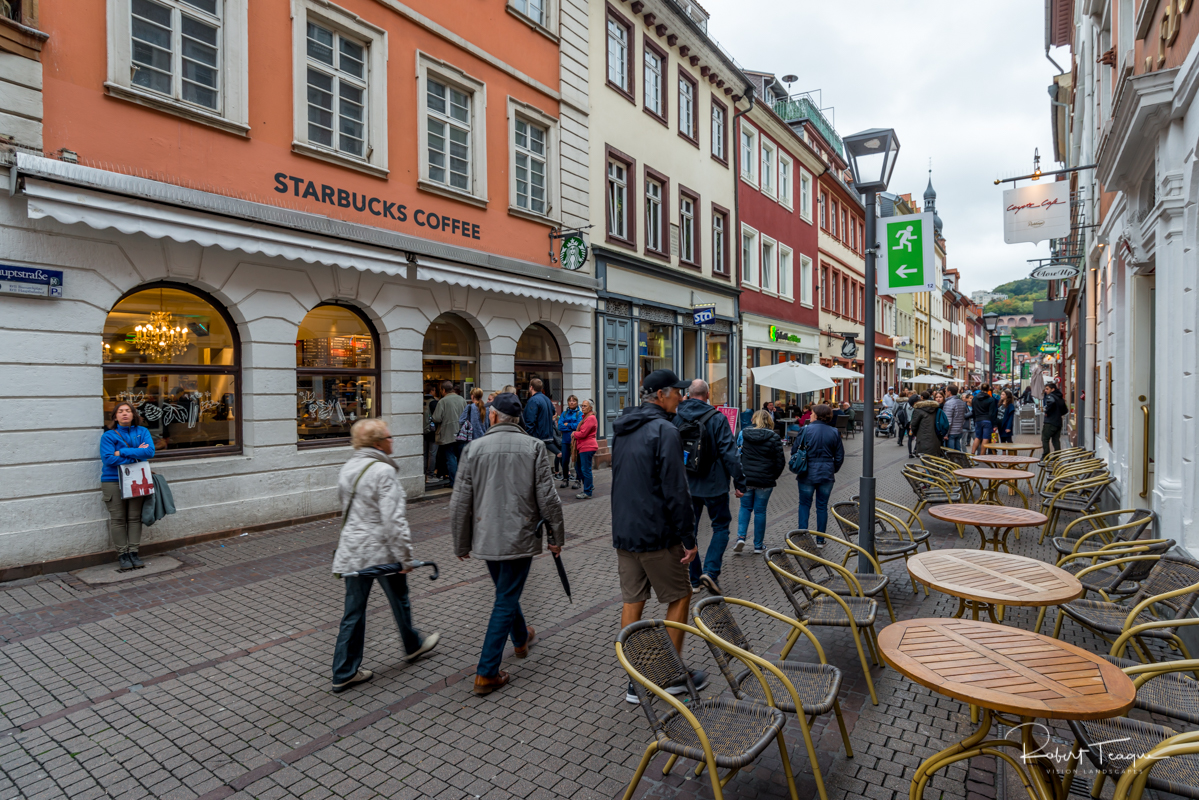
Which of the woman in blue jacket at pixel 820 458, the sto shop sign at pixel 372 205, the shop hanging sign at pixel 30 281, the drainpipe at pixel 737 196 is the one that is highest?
the drainpipe at pixel 737 196

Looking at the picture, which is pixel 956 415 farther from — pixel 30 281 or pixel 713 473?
pixel 30 281

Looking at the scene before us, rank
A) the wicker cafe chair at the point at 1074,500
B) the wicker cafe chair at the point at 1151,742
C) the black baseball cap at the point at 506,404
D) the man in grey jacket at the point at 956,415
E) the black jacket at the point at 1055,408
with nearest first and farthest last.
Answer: the wicker cafe chair at the point at 1151,742 < the black baseball cap at the point at 506,404 < the wicker cafe chair at the point at 1074,500 < the black jacket at the point at 1055,408 < the man in grey jacket at the point at 956,415

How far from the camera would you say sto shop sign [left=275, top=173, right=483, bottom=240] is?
30.5 ft

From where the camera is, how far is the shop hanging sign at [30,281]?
6.66 m

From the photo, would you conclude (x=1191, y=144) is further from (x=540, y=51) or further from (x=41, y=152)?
(x=540, y=51)

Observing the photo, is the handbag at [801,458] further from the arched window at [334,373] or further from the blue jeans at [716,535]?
the arched window at [334,373]

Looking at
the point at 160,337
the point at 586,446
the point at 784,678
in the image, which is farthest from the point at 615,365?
the point at 784,678

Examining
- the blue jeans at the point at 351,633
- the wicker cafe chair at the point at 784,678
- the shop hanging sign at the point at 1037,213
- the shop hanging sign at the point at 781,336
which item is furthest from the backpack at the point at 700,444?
the shop hanging sign at the point at 781,336

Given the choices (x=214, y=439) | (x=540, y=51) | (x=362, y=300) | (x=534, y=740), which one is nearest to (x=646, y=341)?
(x=540, y=51)

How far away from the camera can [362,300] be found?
33.3 feet

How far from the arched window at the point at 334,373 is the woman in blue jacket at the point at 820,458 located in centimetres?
659

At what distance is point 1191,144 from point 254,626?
27.3 feet

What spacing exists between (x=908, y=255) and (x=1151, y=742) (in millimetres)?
4201

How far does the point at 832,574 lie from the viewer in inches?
209
